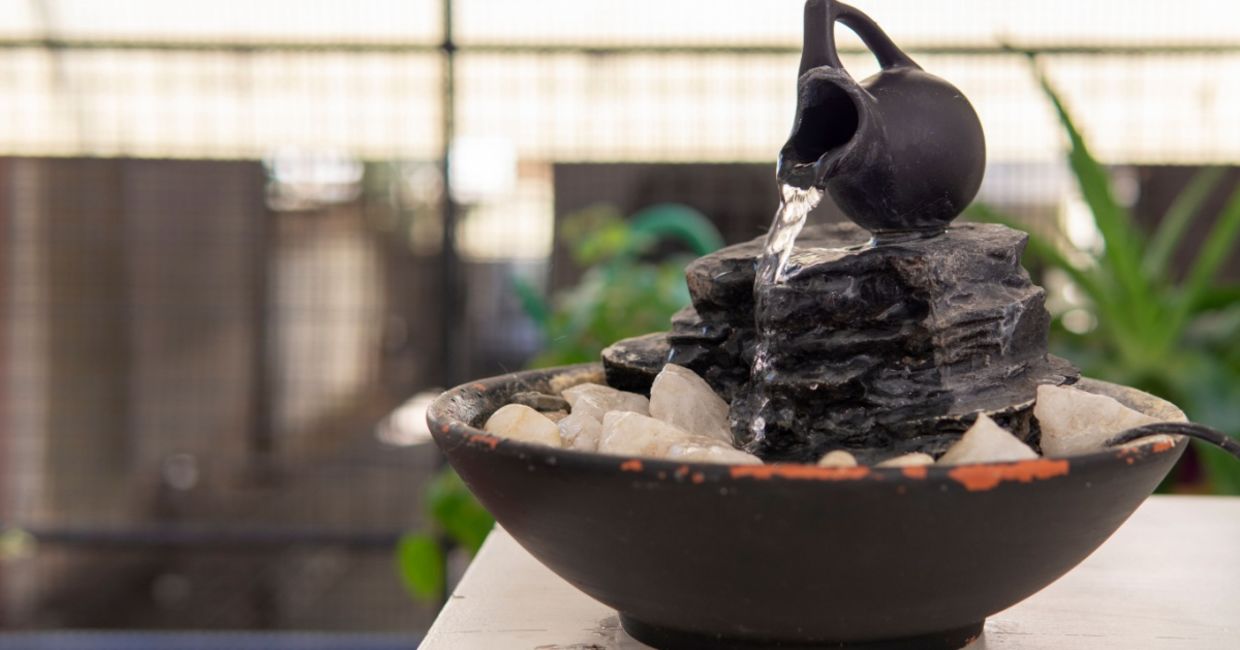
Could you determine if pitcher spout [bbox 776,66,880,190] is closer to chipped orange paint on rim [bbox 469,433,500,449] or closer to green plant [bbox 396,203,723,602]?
chipped orange paint on rim [bbox 469,433,500,449]

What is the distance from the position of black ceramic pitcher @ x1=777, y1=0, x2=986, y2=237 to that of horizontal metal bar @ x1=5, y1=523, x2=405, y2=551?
5.32ft

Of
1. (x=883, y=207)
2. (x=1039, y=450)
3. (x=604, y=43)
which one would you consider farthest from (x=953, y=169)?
(x=604, y=43)

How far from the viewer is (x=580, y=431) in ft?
2.38

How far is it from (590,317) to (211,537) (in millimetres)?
858

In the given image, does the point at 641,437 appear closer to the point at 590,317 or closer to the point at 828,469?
the point at 828,469

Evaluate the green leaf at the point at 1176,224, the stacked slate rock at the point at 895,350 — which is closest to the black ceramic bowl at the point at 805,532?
the stacked slate rock at the point at 895,350

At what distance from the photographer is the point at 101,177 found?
240cm

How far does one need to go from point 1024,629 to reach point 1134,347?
1.33 metres

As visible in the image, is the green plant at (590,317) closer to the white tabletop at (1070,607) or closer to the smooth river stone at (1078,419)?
the white tabletop at (1070,607)

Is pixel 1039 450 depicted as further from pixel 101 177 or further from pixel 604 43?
pixel 101 177

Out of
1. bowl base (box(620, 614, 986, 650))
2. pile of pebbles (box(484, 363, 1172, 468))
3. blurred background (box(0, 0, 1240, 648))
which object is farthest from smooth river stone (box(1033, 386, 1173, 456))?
blurred background (box(0, 0, 1240, 648))

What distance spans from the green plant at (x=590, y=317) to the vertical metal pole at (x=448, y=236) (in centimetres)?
12

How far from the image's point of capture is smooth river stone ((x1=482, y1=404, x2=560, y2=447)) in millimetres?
682

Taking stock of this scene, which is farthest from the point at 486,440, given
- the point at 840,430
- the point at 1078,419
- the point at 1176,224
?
the point at 1176,224
